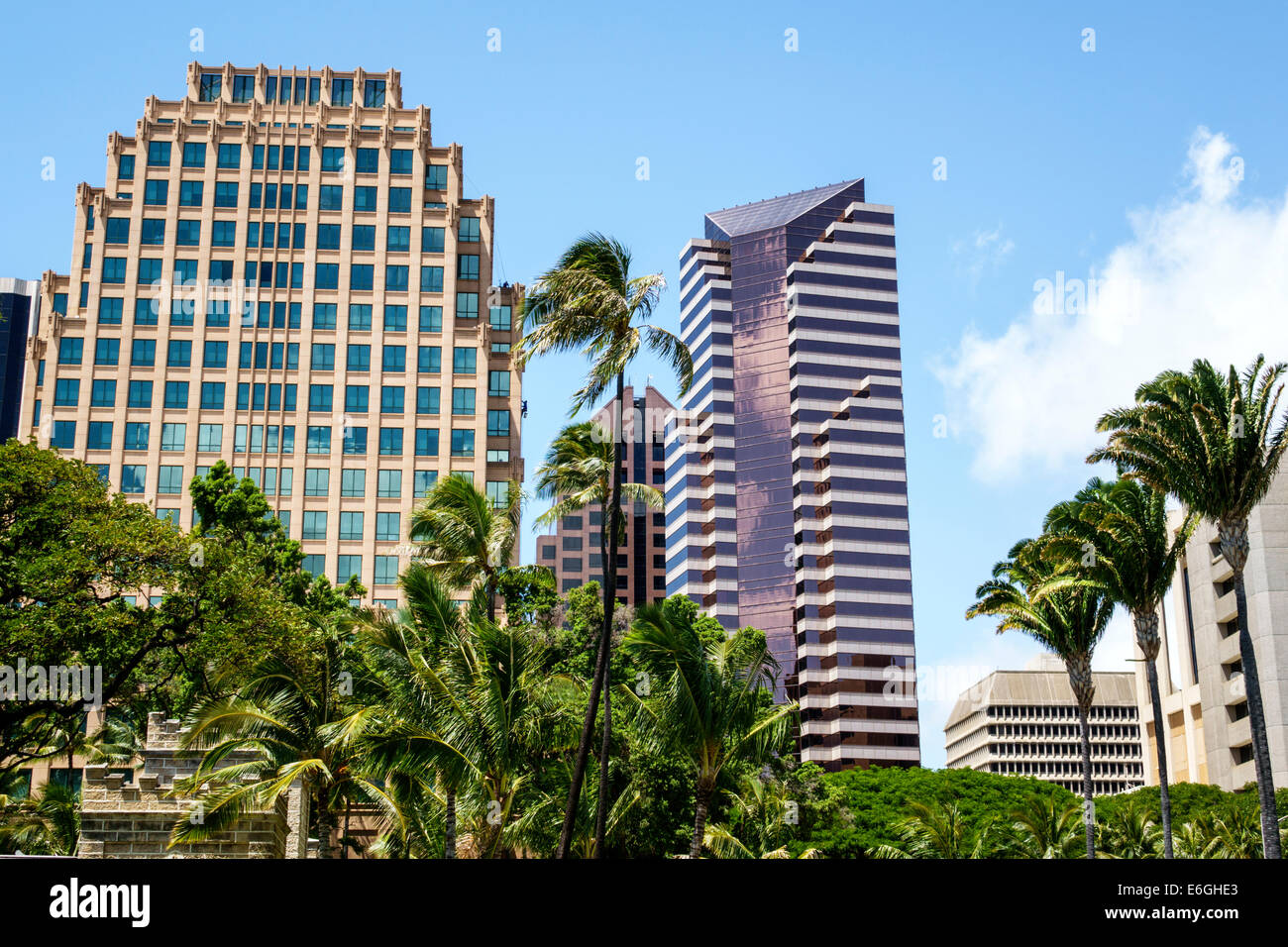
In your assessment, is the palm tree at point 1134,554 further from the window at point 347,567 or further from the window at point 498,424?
the window at point 347,567

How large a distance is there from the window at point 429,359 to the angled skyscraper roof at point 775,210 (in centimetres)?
7578

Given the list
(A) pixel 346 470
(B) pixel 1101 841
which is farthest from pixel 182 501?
(B) pixel 1101 841

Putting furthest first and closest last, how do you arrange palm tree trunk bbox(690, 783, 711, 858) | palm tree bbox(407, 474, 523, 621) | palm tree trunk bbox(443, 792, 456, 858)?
palm tree bbox(407, 474, 523, 621) → palm tree trunk bbox(690, 783, 711, 858) → palm tree trunk bbox(443, 792, 456, 858)

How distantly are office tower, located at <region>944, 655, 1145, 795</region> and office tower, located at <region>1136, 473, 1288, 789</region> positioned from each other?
86.2 m

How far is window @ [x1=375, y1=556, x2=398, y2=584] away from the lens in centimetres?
8525

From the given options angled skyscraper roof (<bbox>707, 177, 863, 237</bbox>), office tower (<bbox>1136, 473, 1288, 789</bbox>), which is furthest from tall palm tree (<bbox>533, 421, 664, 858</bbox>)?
angled skyscraper roof (<bbox>707, 177, 863, 237</bbox>)

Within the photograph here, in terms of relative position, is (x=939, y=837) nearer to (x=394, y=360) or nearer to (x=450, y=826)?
(x=450, y=826)

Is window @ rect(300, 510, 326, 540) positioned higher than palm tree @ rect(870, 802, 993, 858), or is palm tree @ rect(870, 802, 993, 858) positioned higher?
window @ rect(300, 510, 326, 540)

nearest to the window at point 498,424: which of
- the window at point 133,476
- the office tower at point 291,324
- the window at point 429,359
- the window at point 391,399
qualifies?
the office tower at point 291,324

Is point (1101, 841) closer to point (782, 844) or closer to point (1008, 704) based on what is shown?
point (782, 844)

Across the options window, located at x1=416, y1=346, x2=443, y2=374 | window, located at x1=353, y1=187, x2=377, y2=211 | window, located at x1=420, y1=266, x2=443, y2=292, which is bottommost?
window, located at x1=416, y1=346, x2=443, y2=374

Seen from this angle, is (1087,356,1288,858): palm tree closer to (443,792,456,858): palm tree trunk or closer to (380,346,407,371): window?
(443,792,456,858): palm tree trunk

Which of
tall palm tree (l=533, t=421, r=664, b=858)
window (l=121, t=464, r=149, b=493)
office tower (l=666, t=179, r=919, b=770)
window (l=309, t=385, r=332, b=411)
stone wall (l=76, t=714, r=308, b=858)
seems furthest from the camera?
office tower (l=666, t=179, r=919, b=770)

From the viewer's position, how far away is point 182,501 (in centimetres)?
8744
